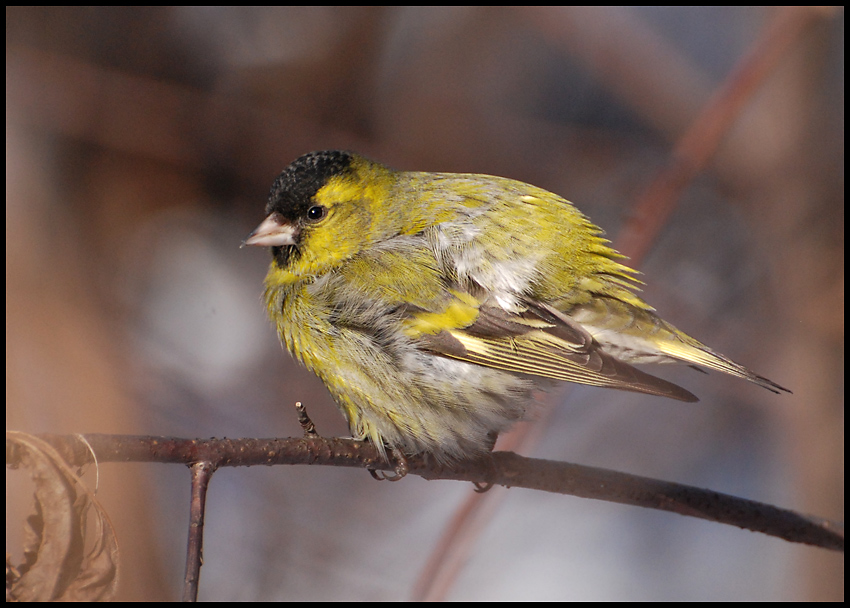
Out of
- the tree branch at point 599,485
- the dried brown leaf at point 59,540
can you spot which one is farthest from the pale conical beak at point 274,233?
the dried brown leaf at point 59,540

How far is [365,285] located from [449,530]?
3.36ft

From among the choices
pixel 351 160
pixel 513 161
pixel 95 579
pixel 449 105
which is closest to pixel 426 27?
pixel 449 105

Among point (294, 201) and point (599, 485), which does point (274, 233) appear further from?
point (599, 485)

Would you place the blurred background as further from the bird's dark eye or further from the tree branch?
the bird's dark eye

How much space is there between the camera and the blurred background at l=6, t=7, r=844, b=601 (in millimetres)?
4312

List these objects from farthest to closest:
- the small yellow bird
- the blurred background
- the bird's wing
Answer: the blurred background → the small yellow bird → the bird's wing

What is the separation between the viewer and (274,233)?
317 centimetres

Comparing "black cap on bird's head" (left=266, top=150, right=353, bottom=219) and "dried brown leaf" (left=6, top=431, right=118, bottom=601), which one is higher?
"black cap on bird's head" (left=266, top=150, right=353, bottom=219)

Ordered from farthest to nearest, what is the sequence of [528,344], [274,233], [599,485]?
[274,233], [528,344], [599,485]

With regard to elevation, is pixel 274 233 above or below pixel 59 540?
above

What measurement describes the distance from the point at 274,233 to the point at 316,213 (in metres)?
0.21

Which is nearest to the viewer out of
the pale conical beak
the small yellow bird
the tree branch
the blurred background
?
the tree branch

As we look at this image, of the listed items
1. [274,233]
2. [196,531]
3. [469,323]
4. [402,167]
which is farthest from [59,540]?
[402,167]

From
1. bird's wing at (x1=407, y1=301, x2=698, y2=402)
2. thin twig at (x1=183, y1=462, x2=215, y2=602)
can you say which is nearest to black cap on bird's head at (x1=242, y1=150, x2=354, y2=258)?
bird's wing at (x1=407, y1=301, x2=698, y2=402)
